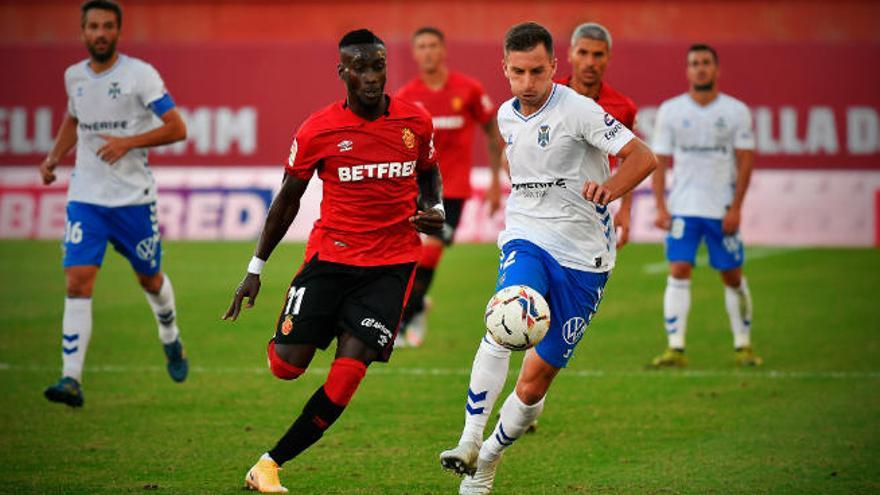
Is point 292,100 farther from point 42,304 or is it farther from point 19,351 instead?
point 19,351

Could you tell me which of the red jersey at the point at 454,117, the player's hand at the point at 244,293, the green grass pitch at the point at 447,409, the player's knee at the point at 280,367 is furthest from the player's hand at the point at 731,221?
the player's hand at the point at 244,293

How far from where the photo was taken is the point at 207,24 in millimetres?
30859

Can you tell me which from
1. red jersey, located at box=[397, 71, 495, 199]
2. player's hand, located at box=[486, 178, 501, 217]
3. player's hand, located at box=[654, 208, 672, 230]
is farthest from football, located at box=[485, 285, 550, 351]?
player's hand, located at box=[486, 178, 501, 217]

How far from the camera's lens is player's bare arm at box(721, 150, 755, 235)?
12.0 meters

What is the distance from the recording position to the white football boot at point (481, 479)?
24.4 feet

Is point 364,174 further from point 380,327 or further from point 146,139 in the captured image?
point 146,139

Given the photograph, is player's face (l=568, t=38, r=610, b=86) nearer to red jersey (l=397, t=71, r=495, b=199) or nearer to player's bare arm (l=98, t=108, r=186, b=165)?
player's bare arm (l=98, t=108, r=186, b=165)

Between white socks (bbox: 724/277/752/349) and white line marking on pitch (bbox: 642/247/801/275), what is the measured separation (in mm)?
6822

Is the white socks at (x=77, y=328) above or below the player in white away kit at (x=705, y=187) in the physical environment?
below

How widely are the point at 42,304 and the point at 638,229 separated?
33.7ft

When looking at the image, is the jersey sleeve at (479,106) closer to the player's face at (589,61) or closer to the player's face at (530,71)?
the player's face at (589,61)

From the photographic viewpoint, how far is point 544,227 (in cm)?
743

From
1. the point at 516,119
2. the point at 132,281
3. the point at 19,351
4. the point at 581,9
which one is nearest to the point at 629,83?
the point at 581,9

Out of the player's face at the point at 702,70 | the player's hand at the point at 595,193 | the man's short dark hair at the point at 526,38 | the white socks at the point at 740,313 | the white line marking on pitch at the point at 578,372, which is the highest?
the man's short dark hair at the point at 526,38
